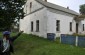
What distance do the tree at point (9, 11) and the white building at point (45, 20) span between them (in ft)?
26.8

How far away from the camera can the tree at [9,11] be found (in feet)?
62.8

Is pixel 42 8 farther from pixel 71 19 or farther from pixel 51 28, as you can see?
pixel 71 19

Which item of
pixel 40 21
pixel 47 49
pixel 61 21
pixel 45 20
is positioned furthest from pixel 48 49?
pixel 61 21

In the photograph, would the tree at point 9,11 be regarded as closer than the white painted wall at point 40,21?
Yes

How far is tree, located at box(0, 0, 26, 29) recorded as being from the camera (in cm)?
1916

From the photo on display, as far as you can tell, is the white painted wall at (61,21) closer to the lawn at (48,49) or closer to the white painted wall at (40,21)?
the white painted wall at (40,21)

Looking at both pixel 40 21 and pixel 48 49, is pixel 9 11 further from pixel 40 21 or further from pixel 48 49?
pixel 40 21

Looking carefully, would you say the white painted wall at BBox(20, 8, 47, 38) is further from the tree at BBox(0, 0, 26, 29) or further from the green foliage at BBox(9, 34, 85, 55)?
the green foliage at BBox(9, 34, 85, 55)

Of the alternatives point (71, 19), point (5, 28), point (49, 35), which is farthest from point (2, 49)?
point (71, 19)

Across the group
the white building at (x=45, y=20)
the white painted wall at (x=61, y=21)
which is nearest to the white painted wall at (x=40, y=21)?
the white building at (x=45, y=20)

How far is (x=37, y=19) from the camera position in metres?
30.2

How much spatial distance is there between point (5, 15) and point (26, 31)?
14.3m

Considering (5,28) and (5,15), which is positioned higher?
(5,15)

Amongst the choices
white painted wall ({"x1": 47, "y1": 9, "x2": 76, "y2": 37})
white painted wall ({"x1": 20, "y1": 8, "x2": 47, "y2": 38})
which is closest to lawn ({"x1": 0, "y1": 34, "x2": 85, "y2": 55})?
white painted wall ({"x1": 20, "y1": 8, "x2": 47, "y2": 38})
